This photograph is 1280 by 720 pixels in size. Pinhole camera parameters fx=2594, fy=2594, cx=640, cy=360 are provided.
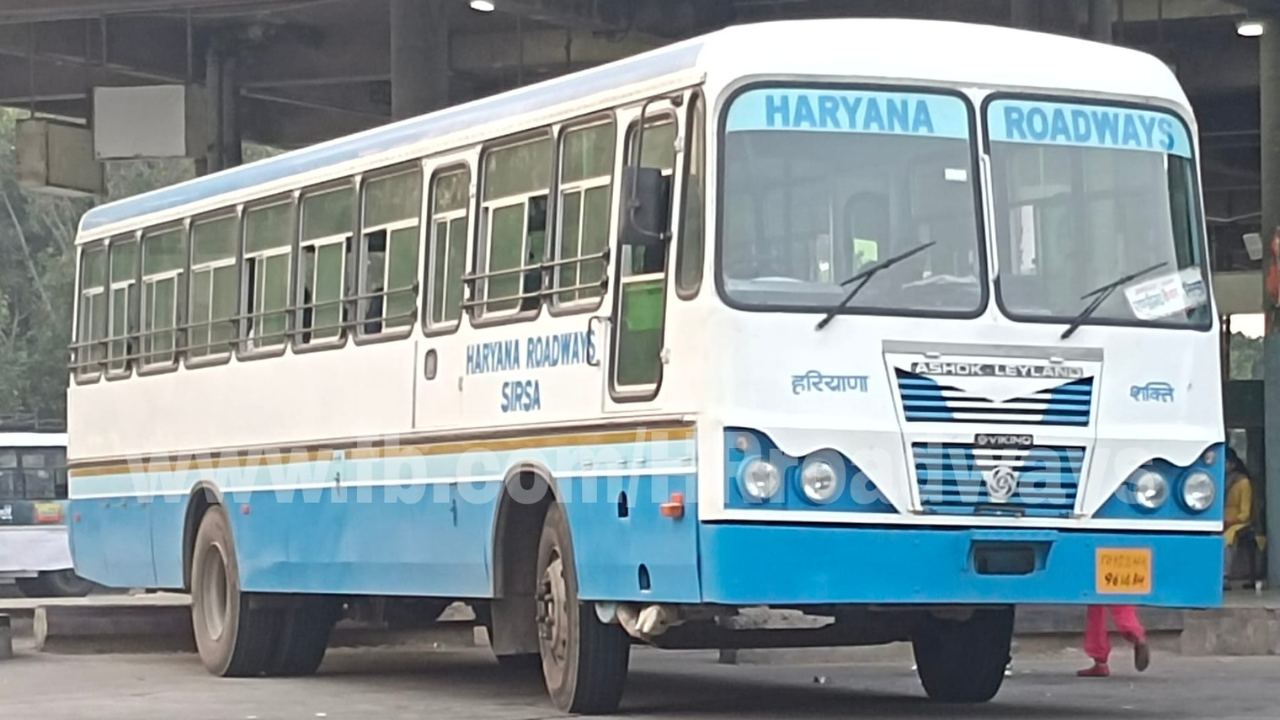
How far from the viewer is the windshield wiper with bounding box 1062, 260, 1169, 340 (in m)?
11.4

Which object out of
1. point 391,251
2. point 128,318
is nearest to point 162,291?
point 128,318

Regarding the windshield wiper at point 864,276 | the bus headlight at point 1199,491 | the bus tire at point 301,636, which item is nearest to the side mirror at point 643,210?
the windshield wiper at point 864,276

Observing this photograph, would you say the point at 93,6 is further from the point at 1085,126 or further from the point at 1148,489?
the point at 1148,489

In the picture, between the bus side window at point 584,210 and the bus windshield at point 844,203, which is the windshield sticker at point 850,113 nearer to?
the bus windshield at point 844,203

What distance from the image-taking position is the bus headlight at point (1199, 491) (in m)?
11.6

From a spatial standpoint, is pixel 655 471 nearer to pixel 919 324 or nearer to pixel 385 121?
pixel 919 324

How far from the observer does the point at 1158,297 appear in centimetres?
1165

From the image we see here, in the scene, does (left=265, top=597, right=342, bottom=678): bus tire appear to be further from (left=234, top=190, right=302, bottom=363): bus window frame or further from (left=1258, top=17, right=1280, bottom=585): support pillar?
(left=1258, top=17, right=1280, bottom=585): support pillar

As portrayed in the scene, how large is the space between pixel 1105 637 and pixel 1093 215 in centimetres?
463

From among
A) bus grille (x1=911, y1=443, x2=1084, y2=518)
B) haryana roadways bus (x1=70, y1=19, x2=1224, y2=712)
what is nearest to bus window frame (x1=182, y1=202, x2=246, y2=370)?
haryana roadways bus (x1=70, y1=19, x2=1224, y2=712)

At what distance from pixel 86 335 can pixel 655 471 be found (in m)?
8.25

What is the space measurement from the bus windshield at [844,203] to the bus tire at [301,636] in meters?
5.79

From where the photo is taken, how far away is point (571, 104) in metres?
12.3

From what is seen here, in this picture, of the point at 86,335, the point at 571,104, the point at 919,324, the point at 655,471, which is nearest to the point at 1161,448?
the point at 919,324
